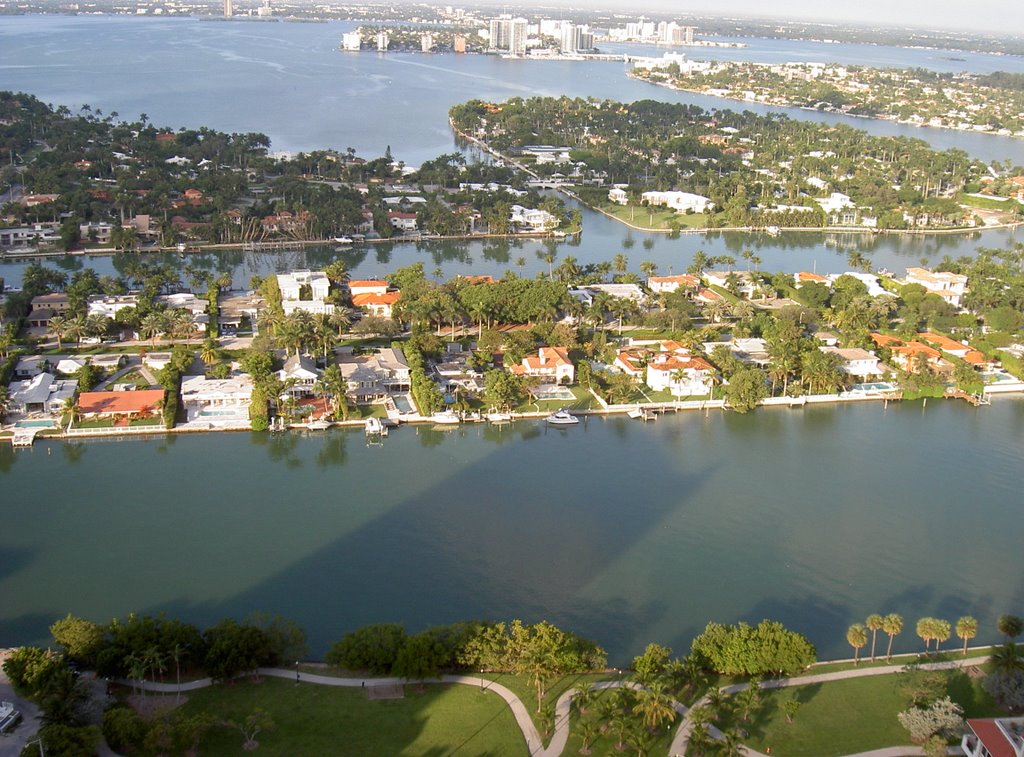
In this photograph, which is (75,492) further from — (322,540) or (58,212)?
(58,212)

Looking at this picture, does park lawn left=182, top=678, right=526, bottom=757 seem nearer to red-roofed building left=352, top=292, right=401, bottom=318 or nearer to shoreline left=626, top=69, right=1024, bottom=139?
red-roofed building left=352, top=292, right=401, bottom=318

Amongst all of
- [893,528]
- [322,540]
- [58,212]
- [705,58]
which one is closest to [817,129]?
[58,212]

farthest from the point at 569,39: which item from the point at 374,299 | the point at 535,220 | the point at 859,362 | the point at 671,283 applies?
the point at 859,362

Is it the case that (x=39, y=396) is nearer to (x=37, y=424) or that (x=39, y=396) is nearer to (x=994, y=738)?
(x=37, y=424)

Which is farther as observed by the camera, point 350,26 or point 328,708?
point 350,26

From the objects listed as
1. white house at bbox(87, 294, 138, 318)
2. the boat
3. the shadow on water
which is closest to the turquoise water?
the shadow on water

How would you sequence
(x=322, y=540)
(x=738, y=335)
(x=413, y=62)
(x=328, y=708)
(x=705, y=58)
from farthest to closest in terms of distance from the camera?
(x=705, y=58) < (x=413, y=62) < (x=738, y=335) < (x=322, y=540) < (x=328, y=708)
